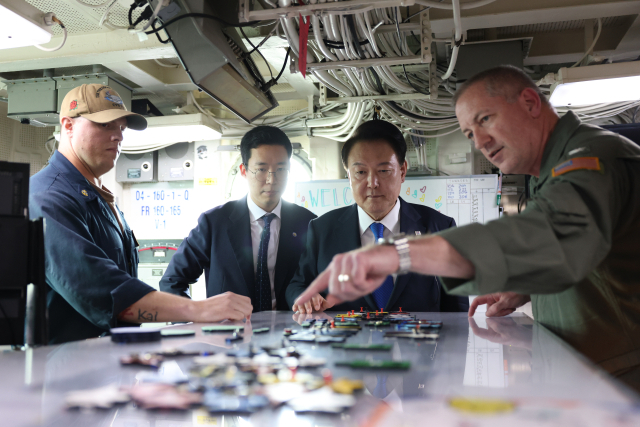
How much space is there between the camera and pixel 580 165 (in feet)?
3.30

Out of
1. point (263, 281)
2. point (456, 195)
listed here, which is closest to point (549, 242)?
point (263, 281)

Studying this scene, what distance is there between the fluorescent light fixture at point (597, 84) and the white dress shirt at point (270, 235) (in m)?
1.87

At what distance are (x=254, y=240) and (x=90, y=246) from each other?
98 centimetres

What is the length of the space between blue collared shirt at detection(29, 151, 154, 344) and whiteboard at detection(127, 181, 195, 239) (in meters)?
3.51

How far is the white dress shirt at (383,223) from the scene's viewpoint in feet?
6.72

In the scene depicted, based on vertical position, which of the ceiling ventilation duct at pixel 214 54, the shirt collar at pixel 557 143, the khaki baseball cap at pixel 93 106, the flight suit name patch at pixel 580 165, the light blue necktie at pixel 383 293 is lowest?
the light blue necktie at pixel 383 293

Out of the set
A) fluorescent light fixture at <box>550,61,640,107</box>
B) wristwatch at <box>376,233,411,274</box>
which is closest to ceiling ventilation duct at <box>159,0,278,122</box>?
wristwatch at <box>376,233,411,274</box>

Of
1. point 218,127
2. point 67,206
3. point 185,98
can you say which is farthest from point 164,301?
point 185,98

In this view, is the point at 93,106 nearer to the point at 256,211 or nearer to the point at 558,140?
the point at 256,211

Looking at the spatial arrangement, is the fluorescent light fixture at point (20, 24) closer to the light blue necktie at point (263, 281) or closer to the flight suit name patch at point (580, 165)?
the light blue necktie at point (263, 281)

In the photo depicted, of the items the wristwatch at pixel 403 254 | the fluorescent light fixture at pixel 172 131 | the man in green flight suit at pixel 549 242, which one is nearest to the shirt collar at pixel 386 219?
the man in green flight suit at pixel 549 242

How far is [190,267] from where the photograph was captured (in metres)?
2.27

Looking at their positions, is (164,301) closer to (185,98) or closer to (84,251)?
(84,251)

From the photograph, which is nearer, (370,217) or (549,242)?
(549,242)
